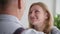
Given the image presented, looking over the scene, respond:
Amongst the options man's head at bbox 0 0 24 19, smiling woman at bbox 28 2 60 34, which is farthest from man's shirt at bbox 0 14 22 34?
smiling woman at bbox 28 2 60 34

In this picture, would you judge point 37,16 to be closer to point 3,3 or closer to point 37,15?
point 37,15

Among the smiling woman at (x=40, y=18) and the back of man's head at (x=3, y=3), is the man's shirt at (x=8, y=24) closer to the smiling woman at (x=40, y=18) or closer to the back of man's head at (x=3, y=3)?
the back of man's head at (x=3, y=3)

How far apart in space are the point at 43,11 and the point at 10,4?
0.42 meters

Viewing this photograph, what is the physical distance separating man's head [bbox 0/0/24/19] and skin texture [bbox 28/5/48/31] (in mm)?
306

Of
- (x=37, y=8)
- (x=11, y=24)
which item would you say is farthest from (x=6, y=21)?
(x=37, y=8)

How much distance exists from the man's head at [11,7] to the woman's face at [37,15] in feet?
1.01

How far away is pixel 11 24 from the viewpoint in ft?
1.59

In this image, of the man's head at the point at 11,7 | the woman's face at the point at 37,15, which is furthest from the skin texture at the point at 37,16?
the man's head at the point at 11,7

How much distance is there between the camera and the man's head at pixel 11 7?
18.8 inches

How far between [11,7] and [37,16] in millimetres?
355

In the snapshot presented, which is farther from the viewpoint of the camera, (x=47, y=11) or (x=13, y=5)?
(x=47, y=11)

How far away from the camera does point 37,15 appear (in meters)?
0.82

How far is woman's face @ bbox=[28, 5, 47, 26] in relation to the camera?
807 millimetres

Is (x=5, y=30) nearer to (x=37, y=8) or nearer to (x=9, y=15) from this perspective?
(x=9, y=15)
